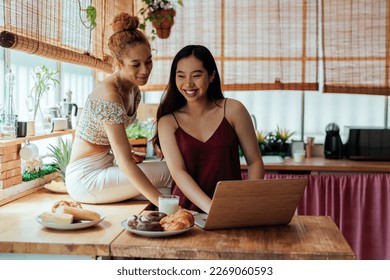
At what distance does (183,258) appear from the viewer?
→ 177 cm

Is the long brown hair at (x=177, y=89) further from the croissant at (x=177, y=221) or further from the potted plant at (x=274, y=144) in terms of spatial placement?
the potted plant at (x=274, y=144)

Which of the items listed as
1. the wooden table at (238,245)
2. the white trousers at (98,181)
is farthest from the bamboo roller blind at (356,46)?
the wooden table at (238,245)

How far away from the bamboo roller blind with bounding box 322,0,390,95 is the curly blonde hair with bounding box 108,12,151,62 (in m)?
2.46

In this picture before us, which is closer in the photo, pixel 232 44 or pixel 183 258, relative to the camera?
pixel 183 258

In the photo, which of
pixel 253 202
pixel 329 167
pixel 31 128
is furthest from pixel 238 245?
pixel 329 167

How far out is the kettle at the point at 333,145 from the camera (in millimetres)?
4328

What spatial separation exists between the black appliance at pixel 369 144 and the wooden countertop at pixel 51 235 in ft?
7.59

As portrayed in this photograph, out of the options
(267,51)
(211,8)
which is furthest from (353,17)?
(211,8)

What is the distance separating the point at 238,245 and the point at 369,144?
2.71 m

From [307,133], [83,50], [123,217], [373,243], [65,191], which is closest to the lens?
[123,217]

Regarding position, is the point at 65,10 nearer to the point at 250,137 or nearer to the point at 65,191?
the point at 65,191

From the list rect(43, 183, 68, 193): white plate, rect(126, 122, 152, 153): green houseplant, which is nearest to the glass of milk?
rect(43, 183, 68, 193): white plate

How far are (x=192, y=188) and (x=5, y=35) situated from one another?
3.13 ft

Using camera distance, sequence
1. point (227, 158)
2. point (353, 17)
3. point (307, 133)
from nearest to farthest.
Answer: point (227, 158) < point (353, 17) < point (307, 133)
